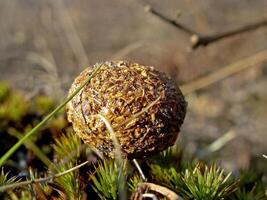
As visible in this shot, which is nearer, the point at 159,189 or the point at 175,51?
the point at 159,189

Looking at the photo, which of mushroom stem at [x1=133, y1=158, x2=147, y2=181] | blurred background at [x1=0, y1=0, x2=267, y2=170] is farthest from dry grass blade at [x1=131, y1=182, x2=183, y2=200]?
blurred background at [x1=0, y1=0, x2=267, y2=170]

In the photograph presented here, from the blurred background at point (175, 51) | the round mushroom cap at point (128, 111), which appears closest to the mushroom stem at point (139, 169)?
the round mushroom cap at point (128, 111)

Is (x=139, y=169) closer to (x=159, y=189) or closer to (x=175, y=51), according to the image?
(x=159, y=189)

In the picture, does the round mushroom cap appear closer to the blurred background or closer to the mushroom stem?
the mushroom stem

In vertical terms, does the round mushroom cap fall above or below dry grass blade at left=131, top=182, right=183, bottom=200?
above

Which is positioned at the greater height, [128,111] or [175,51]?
[128,111]

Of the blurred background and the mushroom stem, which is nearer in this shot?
the mushroom stem

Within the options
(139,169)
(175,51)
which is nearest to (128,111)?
(139,169)

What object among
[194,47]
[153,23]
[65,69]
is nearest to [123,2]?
[153,23]
